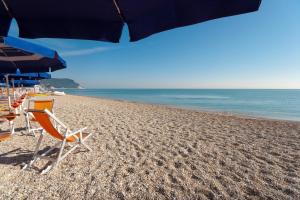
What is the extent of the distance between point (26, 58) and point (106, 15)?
366 centimetres

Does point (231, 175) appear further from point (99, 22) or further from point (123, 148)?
point (99, 22)

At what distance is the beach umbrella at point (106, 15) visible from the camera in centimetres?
131

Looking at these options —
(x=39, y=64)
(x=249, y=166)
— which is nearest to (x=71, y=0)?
(x=249, y=166)

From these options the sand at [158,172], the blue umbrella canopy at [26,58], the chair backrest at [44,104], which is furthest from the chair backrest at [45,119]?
the chair backrest at [44,104]

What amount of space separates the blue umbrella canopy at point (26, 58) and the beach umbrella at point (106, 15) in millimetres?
866

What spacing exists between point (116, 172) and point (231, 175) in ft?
5.50

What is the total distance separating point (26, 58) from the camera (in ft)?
14.6

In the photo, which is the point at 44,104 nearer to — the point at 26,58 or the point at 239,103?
the point at 26,58

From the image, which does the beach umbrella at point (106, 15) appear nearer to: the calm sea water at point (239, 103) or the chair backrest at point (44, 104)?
the chair backrest at point (44, 104)

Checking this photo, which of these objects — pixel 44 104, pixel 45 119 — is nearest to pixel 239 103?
pixel 44 104

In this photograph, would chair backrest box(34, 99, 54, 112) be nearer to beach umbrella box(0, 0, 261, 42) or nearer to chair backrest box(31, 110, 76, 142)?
chair backrest box(31, 110, 76, 142)

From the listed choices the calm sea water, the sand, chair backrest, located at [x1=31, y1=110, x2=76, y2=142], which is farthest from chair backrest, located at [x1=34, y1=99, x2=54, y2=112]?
the calm sea water

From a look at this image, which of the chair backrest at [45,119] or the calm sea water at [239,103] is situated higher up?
the chair backrest at [45,119]

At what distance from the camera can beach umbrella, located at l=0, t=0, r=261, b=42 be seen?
1.31m
